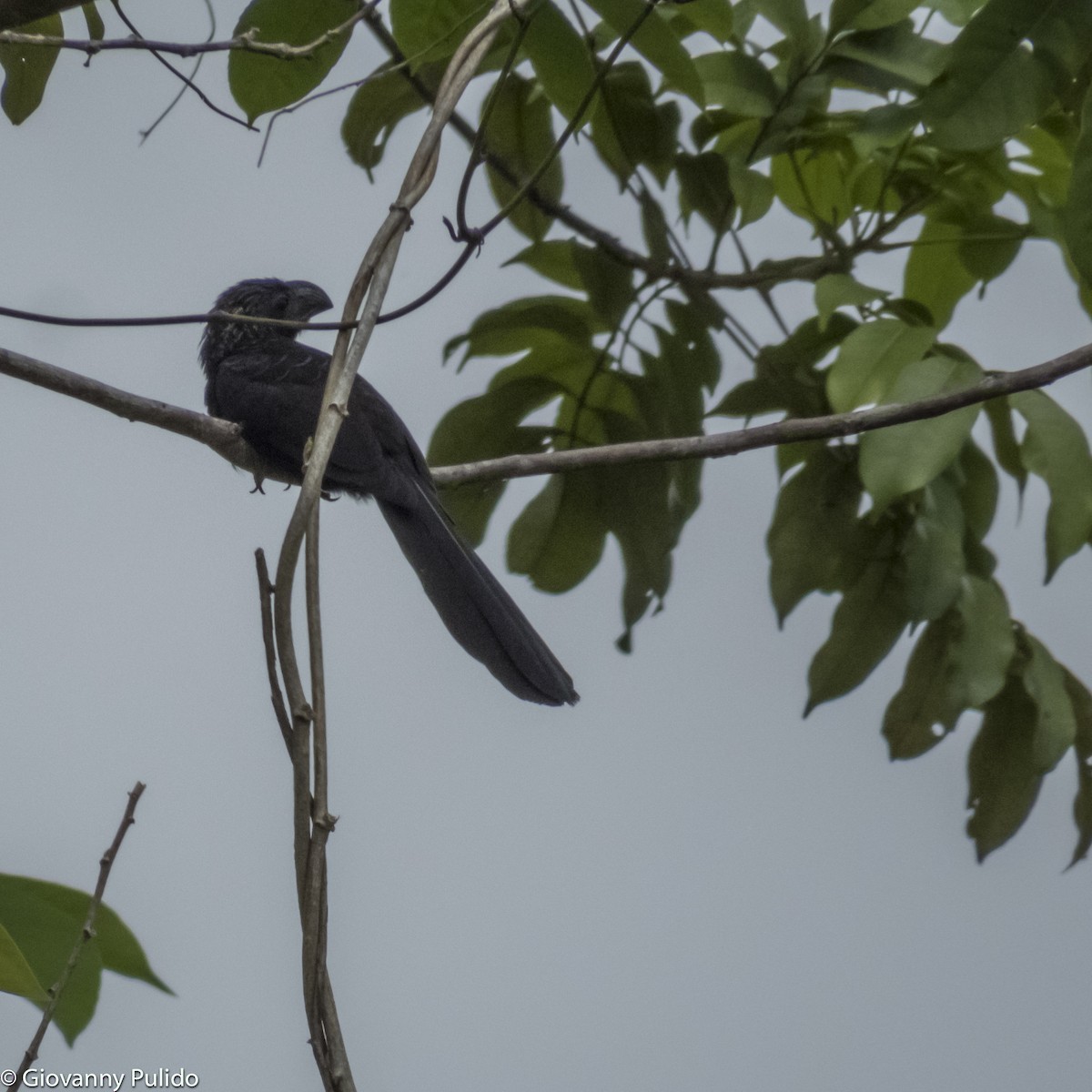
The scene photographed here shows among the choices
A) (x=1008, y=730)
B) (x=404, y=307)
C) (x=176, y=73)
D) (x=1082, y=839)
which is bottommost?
(x=1082, y=839)

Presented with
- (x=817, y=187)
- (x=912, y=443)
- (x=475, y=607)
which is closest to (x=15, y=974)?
(x=475, y=607)

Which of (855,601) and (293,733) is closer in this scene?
(293,733)

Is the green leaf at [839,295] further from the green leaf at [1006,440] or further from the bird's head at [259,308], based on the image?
the bird's head at [259,308]

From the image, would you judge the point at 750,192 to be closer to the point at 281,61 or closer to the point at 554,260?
the point at 554,260

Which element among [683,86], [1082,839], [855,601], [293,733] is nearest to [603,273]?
[683,86]

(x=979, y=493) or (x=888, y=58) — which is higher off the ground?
(x=888, y=58)

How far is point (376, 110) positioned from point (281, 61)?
77cm

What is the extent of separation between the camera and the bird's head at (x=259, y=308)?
2.80m

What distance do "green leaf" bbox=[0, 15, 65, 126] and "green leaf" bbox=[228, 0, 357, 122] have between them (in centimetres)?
30

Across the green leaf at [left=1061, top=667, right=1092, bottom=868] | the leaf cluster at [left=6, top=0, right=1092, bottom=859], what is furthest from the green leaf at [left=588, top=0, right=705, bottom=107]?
the green leaf at [left=1061, top=667, right=1092, bottom=868]

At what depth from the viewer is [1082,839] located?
2.41 metres

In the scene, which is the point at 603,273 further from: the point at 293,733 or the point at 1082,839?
the point at 293,733

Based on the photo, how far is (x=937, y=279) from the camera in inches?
97.3

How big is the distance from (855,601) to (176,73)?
4.85 ft
